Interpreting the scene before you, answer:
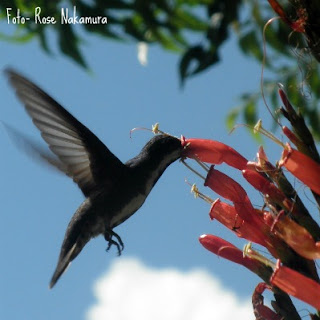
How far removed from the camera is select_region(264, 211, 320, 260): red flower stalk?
164 cm

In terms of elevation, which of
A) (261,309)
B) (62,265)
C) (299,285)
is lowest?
(62,265)

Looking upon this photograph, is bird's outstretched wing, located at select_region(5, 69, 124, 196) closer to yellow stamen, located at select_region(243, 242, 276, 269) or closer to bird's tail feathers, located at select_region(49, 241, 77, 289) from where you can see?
bird's tail feathers, located at select_region(49, 241, 77, 289)

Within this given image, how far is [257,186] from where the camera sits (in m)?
1.83

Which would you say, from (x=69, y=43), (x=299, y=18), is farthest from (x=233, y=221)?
(x=69, y=43)

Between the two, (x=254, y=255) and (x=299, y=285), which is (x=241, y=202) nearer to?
(x=254, y=255)

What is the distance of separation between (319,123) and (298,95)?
0.50 ft

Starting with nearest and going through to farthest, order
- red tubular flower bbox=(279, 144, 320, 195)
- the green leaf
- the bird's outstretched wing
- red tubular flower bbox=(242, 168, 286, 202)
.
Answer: red tubular flower bbox=(279, 144, 320, 195) → red tubular flower bbox=(242, 168, 286, 202) → the bird's outstretched wing → the green leaf

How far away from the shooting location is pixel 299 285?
1661 millimetres

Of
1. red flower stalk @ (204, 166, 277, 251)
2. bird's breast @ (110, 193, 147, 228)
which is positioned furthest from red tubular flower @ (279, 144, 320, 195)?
bird's breast @ (110, 193, 147, 228)

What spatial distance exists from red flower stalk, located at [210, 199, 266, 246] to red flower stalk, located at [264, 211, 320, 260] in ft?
0.39

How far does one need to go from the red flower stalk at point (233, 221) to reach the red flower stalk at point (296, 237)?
0.12m

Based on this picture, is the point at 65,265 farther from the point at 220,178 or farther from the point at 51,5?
the point at 51,5

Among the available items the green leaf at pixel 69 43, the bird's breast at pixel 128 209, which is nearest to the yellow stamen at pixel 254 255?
the bird's breast at pixel 128 209

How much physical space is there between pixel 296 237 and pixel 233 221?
294 mm
